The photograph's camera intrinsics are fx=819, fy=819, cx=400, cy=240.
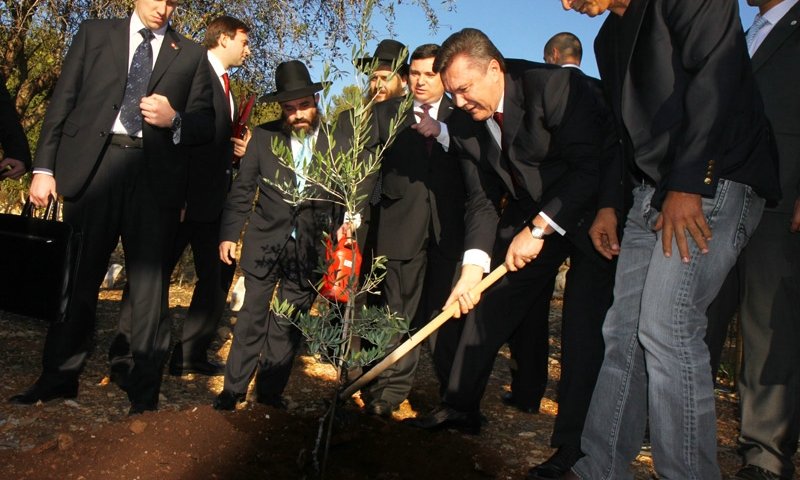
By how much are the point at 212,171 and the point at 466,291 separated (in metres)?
2.28

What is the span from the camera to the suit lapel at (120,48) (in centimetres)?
433

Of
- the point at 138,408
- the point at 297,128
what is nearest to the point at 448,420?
the point at 138,408

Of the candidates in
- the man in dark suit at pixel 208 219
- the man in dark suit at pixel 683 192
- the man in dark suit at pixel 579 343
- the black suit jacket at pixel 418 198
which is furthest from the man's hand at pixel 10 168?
the man in dark suit at pixel 683 192

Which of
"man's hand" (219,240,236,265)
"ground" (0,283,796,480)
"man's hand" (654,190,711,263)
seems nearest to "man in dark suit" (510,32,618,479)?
"ground" (0,283,796,480)

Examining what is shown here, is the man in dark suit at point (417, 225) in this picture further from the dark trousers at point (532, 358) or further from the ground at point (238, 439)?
the dark trousers at point (532, 358)

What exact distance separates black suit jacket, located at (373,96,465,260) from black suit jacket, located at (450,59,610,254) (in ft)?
2.19

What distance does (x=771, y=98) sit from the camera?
12.2 feet

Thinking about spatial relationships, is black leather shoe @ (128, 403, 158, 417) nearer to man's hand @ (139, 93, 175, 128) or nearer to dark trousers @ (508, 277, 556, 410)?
man's hand @ (139, 93, 175, 128)

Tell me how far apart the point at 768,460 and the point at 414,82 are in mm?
2890

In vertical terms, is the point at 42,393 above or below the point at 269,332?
below

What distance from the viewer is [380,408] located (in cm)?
464

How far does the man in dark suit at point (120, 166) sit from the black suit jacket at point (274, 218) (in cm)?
40

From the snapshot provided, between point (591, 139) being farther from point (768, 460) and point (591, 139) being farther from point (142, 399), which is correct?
point (142, 399)

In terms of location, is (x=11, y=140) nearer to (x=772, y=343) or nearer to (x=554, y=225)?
(x=554, y=225)
